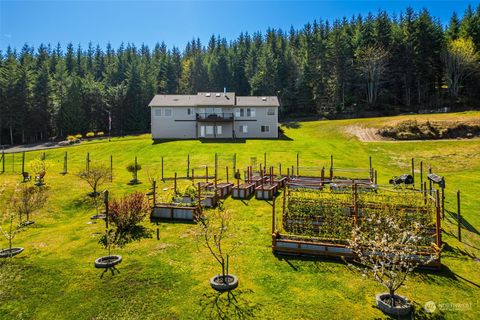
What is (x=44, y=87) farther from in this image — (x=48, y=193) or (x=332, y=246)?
(x=332, y=246)

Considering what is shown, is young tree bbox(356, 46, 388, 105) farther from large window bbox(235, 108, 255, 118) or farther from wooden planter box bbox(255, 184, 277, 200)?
wooden planter box bbox(255, 184, 277, 200)

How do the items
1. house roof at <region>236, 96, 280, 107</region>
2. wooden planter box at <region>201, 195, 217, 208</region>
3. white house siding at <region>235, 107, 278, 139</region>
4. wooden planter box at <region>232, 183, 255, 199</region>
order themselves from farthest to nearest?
house roof at <region>236, 96, 280, 107</region>, white house siding at <region>235, 107, 278, 139</region>, wooden planter box at <region>232, 183, 255, 199</region>, wooden planter box at <region>201, 195, 217, 208</region>

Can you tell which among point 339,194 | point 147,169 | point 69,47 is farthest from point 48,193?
point 69,47

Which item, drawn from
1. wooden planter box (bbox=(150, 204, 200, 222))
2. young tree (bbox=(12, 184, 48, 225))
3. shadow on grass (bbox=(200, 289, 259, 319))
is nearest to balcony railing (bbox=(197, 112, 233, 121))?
wooden planter box (bbox=(150, 204, 200, 222))

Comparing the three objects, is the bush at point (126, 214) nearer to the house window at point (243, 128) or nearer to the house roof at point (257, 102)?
the house window at point (243, 128)

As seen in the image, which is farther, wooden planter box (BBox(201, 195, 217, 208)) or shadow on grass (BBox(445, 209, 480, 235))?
wooden planter box (BBox(201, 195, 217, 208))

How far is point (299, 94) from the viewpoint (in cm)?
8144

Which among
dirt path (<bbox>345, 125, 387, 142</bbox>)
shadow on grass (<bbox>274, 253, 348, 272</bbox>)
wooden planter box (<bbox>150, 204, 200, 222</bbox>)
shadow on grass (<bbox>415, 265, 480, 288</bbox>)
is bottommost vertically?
shadow on grass (<bbox>415, 265, 480, 288</bbox>)

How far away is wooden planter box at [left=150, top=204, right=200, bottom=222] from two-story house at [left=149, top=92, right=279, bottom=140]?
3737 centimetres

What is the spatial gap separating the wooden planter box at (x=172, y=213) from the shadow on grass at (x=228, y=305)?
789 cm

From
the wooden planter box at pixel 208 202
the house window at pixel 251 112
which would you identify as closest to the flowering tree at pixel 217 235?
the wooden planter box at pixel 208 202

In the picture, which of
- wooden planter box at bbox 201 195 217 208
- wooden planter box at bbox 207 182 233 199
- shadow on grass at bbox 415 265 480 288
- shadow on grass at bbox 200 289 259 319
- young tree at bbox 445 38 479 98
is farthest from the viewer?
young tree at bbox 445 38 479 98

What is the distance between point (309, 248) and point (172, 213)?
8644 mm

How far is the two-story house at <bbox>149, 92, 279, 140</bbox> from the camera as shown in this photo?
55.9 meters
